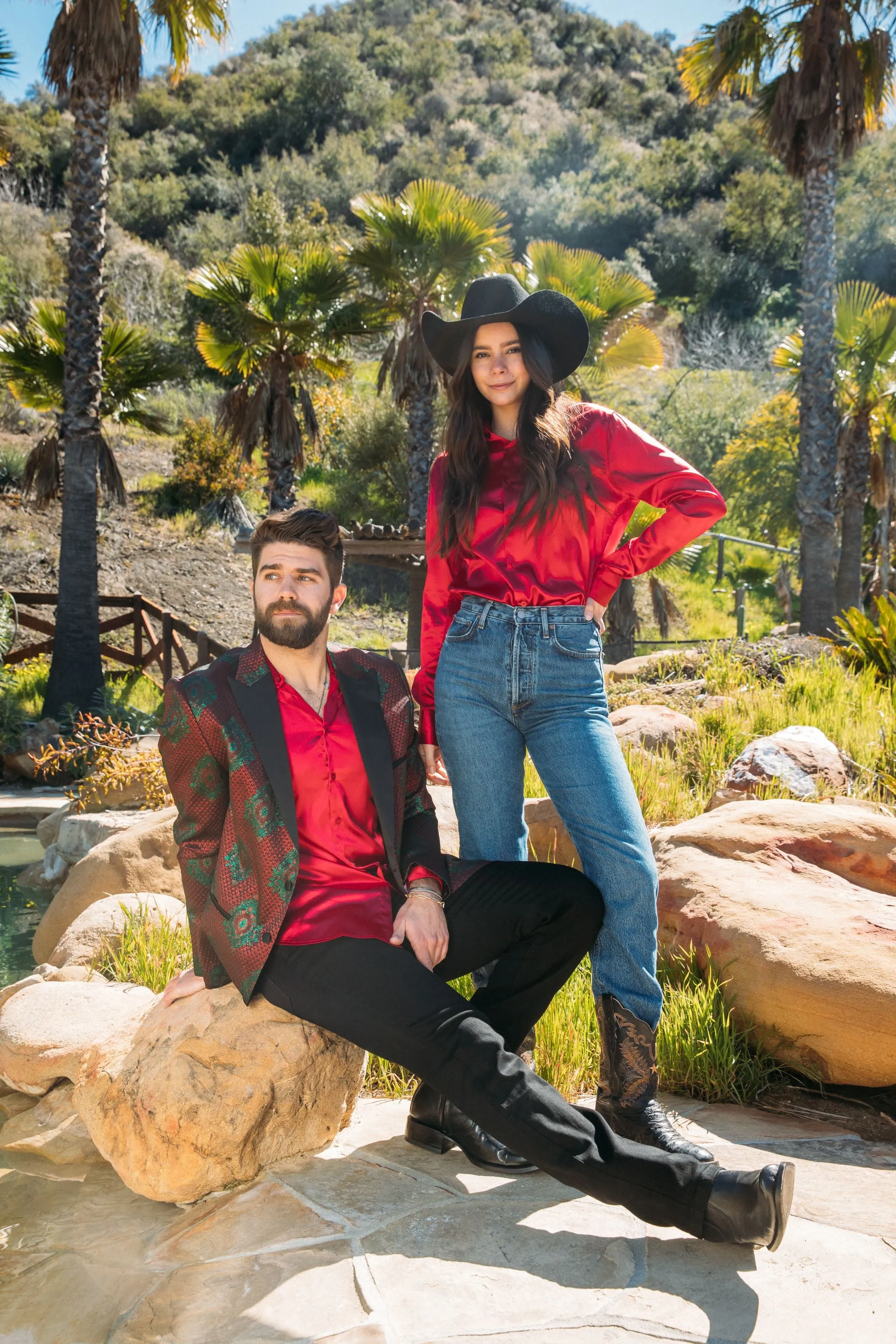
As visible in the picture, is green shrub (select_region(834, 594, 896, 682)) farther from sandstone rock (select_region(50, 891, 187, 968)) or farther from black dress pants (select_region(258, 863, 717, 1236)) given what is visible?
black dress pants (select_region(258, 863, 717, 1236))

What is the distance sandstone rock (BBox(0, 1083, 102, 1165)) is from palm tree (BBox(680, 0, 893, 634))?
10111 millimetres

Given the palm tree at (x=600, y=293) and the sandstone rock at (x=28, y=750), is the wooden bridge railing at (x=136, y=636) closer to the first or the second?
the sandstone rock at (x=28, y=750)

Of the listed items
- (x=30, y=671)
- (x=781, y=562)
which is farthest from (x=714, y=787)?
(x=781, y=562)

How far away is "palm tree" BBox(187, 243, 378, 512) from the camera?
1411cm

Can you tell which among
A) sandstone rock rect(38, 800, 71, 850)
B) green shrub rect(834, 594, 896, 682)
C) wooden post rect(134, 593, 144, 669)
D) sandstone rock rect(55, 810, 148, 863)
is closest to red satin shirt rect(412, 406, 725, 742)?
sandstone rock rect(55, 810, 148, 863)

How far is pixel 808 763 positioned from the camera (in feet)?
19.1

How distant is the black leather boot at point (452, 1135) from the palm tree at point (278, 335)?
41.9 feet

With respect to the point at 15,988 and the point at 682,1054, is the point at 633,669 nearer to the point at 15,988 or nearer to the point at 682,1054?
the point at 682,1054

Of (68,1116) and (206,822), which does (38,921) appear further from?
(206,822)

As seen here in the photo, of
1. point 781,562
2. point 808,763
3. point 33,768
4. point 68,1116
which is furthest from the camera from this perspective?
point 781,562

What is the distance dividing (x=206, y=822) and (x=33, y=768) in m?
9.12

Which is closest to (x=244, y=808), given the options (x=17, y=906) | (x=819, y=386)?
(x=17, y=906)

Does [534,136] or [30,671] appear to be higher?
[534,136]

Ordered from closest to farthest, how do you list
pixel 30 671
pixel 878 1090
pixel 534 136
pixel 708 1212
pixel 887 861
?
pixel 708 1212, pixel 878 1090, pixel 887 861, pixel 30 671, pixel 534 136
